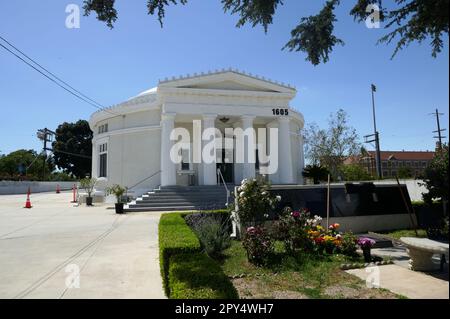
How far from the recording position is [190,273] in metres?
4.56

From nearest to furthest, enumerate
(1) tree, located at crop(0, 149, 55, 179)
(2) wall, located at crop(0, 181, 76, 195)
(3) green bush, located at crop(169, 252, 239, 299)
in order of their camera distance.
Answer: (3) green bush, located at crop(169, 252, 239, 299)
(2) wall, located at crop(0, 181, 76, 195)
(1) tree, located at crop(0, 149, 55, 179)

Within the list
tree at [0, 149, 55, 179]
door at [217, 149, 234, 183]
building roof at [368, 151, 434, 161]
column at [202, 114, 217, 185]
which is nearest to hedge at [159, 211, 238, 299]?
column at [202, 114, 217, 185]

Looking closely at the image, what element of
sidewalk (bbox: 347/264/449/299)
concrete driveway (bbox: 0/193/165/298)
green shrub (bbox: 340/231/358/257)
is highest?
green shrub (bbox: 340/231/358/257)

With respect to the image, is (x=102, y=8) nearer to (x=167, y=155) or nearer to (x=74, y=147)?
(x=167, y=155)

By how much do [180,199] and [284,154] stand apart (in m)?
8.17

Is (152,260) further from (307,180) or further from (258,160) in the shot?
(307,180)

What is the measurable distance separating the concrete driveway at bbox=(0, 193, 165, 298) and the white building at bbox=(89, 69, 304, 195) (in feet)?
33.2

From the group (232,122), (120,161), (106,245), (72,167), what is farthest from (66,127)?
(106,245)

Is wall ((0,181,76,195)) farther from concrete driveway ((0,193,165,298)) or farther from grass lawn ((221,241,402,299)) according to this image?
grass lawn ((221,241,402,299))

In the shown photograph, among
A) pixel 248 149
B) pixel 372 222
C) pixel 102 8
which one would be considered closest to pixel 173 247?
pixel 102 8

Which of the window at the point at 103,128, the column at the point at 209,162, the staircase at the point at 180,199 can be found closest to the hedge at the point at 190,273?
the staircase at the point at 180,199

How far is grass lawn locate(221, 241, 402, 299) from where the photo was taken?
4.97 m
